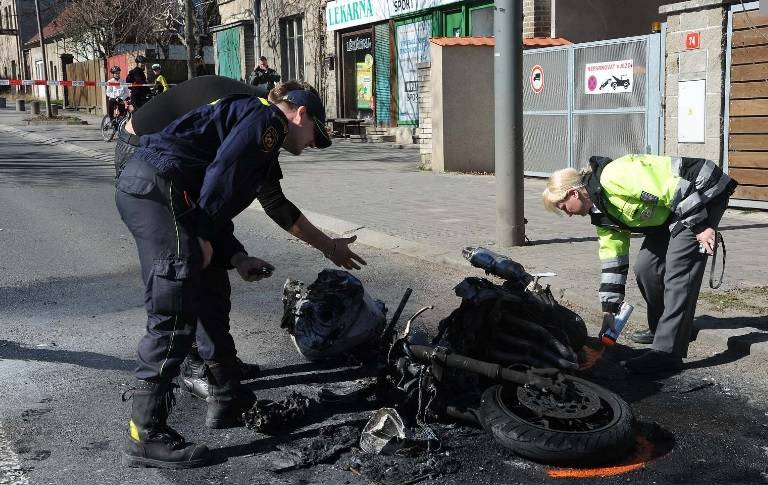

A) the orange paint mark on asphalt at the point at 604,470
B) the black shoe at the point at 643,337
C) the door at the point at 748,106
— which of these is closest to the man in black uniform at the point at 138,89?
the door at the point at 748,106

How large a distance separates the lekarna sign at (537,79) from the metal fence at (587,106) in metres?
0.02

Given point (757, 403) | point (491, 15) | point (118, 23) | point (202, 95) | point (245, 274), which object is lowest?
point (757, 403)

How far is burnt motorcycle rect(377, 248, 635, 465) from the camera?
3619mm

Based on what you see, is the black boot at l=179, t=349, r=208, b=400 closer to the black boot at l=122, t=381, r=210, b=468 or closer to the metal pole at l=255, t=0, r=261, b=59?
the black boot at l=122, t=381, r=210, b=468

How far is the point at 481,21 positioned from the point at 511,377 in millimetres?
15327

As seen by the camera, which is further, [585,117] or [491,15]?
[491,15]

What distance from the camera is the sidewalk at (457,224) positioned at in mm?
6629

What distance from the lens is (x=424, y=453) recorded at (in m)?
3.70

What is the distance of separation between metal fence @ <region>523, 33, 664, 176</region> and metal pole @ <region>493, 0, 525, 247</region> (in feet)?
11.8

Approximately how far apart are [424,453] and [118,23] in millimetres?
39270

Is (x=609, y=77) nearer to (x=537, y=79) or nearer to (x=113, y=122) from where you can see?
(x=537, y=79)

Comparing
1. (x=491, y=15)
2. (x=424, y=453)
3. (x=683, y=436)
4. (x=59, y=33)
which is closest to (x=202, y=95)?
(x=424, y=453)

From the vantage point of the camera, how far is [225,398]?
13.4 feet

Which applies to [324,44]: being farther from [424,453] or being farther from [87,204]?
[424,453]
